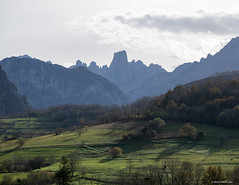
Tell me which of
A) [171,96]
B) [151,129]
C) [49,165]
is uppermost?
[171,96]

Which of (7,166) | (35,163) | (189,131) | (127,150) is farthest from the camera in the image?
(189,131)

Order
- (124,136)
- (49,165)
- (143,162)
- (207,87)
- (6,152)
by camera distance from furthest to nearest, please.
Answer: (207,87)
(124,136)
(6,152)
(49,165)
(143,162)

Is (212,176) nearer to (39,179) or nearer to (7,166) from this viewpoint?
(39,179)

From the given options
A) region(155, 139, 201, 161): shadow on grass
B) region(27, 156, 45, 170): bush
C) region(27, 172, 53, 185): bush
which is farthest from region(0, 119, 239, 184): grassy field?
region(27, 172, 53, 185): bush

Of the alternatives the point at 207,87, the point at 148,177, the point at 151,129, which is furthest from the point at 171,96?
the point at 148,177

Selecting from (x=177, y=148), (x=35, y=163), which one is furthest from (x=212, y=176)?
(x=35, y=163)

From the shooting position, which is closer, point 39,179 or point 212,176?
point 212,176

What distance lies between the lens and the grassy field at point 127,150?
80.0m

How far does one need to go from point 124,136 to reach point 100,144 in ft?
→ 34.8

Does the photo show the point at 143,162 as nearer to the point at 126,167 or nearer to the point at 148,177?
the point at 126,167

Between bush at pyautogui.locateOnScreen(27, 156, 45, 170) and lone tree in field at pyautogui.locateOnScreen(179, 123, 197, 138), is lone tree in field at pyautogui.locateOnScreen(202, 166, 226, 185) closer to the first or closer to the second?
bush at pyautogui.locateOnScreen(27, 156, 45, 170)

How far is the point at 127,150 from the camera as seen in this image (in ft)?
338

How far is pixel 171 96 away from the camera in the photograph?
590 ft

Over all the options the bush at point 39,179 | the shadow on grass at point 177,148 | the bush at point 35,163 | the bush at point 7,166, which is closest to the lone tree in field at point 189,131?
the shadow on grass at point 177,148
